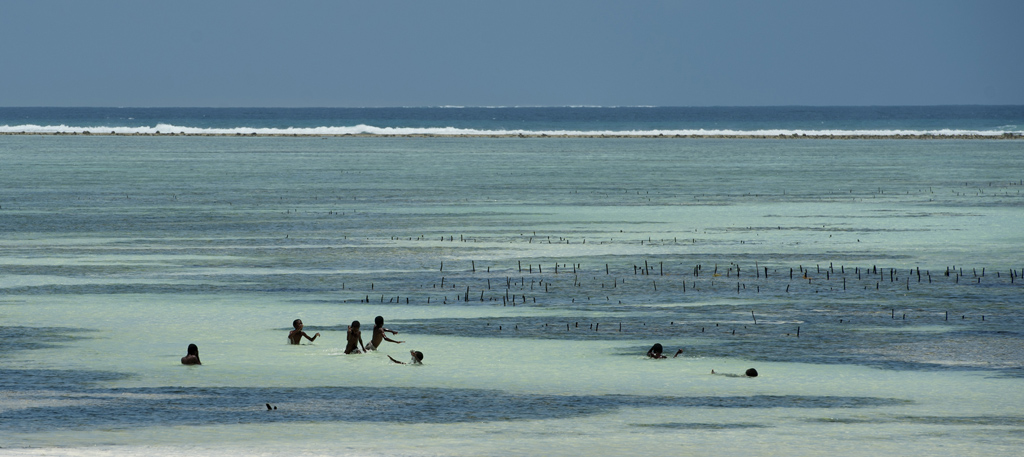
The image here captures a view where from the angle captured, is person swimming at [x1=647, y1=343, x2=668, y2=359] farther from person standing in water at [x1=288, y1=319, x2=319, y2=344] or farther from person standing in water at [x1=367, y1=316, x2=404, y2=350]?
person standing in water at [x1=288, y1=319, x2=319, y2=344]

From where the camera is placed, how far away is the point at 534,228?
40.3m

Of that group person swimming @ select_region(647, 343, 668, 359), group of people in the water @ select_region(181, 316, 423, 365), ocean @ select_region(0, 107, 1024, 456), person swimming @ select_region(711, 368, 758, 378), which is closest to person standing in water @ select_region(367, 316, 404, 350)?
group of people in the water @ select_region(181, 316, 423, 365)

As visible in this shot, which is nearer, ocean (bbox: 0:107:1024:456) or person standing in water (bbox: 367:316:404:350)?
ocean (bbox: 0:107:1024:456)

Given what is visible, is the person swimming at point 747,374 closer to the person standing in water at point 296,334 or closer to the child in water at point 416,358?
the child in water at point 416,358

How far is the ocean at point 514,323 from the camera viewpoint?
16.2 m

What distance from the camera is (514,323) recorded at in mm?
23750

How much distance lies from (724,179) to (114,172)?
30082mm

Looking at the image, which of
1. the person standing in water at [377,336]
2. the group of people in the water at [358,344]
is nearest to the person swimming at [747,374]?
the group of people in the water at [358,344]

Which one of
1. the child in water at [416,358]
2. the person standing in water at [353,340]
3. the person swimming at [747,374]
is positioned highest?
the person standing in water at [353,340]

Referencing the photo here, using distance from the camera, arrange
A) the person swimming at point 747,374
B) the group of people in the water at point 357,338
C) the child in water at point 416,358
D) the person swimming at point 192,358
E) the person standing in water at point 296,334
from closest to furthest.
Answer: the person swimming at point 747,374
the person swimming at point 192,358
the child in water at point 416,358
the group of people in the water at point 357,338
the person standing in water at point 296,334

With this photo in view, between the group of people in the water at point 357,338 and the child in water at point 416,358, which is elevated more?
the group of people in the water at point 357,338

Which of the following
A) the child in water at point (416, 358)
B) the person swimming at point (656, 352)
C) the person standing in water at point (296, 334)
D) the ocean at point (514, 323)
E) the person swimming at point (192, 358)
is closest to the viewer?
the ocean at point (514, 323)

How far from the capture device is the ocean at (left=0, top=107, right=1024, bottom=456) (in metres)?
16.2

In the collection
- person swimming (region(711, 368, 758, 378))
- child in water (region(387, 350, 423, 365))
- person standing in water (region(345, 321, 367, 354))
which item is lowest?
person swimming (region(711, 368, 758, 378))
